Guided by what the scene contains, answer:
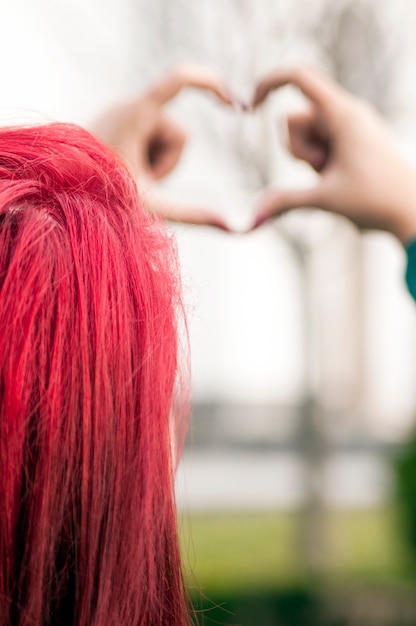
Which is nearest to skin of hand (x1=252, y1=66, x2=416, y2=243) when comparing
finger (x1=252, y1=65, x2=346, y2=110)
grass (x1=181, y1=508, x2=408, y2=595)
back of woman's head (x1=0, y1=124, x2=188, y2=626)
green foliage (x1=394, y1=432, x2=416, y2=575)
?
finger (x1=252, y1=65, x2=346, y2=110)

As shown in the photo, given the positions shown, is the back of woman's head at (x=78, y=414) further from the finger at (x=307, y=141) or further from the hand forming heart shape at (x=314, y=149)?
the finger at (x=307, y=141)

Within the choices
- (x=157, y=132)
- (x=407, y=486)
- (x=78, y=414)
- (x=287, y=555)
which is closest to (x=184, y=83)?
(x=157, y=132)

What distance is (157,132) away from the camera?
4.22 feet

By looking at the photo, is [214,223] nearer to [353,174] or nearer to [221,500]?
[353,174]

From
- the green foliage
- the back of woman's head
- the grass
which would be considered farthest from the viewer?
the grass

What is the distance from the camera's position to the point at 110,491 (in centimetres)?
77

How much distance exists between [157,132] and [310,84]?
25cm

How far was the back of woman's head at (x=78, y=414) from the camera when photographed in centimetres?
74

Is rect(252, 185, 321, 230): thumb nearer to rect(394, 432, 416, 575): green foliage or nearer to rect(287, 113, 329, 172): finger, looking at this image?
rect(287, 113, 329, 172): finger

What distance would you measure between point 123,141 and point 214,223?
0.19m

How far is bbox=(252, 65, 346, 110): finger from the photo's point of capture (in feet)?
3.99

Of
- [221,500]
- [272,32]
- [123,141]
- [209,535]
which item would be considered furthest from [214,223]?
[221,500]

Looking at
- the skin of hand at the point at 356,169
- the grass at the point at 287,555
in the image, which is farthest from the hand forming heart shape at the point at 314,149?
the grass at the point at 287,555

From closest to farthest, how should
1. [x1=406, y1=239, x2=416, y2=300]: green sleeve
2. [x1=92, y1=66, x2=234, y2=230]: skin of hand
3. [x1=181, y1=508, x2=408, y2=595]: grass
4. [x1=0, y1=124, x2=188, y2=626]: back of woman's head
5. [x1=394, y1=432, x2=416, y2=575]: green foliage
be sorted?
1. [x1=0, y1=124, x2=188, y2=626]: back of woman's head
2. [x1=406, y1=239, x2=416, y2=300]: green sleeve
3. [x1=92, y1=66, x2=234, y2=230]: skin of hand
4. [x1=394, y1=432, x2=416, y2=575]: green foliage
5. [x1=181, y1=508, x2=408, y2=595]: grass
